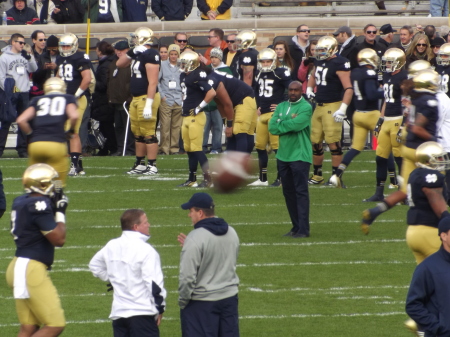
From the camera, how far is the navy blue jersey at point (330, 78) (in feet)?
43.6

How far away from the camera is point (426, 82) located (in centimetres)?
A: 948

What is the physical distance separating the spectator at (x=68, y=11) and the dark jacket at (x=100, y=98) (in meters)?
3.27

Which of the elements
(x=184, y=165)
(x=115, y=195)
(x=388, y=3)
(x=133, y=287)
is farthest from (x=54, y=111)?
(x=388, y=3)

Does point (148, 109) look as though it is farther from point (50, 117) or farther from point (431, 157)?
point (431, 157)

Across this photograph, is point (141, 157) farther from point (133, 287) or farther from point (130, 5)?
point (133, 287)

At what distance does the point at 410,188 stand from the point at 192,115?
587 cm

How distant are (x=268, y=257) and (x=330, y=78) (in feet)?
12.8

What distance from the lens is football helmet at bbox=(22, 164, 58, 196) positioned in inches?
274

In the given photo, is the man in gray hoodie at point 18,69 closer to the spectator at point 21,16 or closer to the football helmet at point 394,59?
the spectator at point 21,16

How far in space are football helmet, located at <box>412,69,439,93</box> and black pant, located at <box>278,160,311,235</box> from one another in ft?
5.16

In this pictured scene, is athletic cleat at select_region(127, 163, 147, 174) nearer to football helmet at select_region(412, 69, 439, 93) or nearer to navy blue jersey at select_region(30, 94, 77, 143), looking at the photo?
navy blue jersey at select_region(30, 94, 77, 143)

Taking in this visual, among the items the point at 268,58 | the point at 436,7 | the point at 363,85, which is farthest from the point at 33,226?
the point at 436,7

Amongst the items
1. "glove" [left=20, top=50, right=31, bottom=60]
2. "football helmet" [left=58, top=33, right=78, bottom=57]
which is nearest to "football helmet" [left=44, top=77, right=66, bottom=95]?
"football helmet" [left=58, top=33, right=78, bottom=57]

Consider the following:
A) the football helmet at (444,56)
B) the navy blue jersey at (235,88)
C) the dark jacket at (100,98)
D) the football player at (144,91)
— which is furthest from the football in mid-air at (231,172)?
the dark jacket at (100,98)
